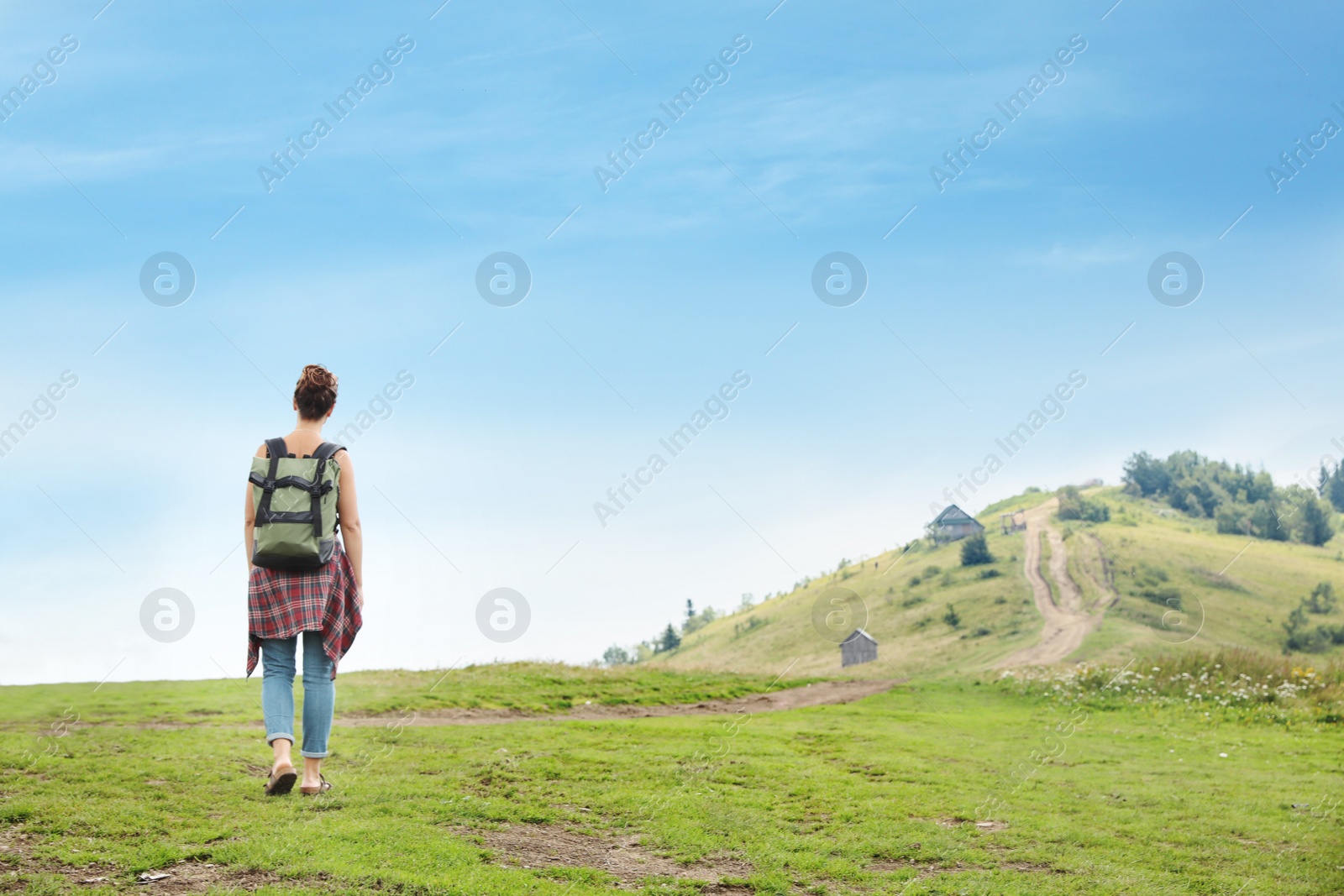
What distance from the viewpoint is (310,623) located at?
7191 mm

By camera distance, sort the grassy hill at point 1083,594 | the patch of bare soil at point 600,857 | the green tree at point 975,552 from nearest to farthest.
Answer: the patch of bare soil at point 600,857 < the grassy hill at point 1083,594 < the green tree at point 975,552

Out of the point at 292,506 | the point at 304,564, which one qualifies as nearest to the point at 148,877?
the point at 304,564

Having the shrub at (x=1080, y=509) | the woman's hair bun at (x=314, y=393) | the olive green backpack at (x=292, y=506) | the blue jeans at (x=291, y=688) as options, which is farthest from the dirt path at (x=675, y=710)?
the shrub at (x=1080, y=509)

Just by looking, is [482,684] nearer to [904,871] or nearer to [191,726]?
[191,726]

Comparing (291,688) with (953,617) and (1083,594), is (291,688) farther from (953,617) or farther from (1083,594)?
(1083,594)

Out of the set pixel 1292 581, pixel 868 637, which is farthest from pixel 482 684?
pixel 1292 581

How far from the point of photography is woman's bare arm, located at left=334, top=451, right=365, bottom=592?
7.26m

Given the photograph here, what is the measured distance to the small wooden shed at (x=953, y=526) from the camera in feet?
194

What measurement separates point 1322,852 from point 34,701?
20.1m

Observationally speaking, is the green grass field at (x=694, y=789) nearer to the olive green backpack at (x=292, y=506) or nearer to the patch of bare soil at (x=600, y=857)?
the patch of bare soil at (x=600, y=857)

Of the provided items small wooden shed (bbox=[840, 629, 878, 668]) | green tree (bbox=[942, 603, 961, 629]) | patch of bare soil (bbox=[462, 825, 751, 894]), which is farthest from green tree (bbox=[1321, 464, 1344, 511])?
patch of bare soil (bbox=[462, 825, 751, 894])

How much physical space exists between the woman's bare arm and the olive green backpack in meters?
0.08

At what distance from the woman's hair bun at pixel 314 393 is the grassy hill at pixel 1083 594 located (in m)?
23.1

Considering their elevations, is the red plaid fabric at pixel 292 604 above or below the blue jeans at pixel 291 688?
above
